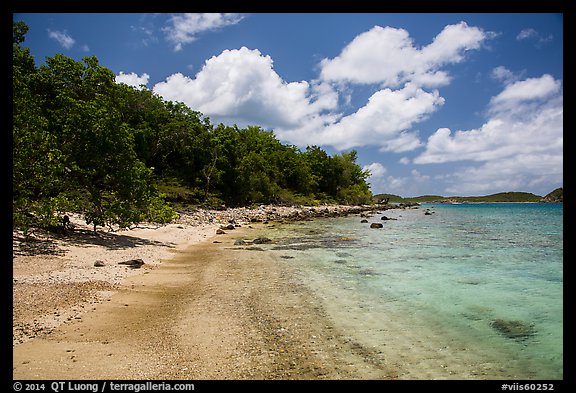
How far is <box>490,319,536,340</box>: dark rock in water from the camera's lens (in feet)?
23.8

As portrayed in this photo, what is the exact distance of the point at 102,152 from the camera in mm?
17594

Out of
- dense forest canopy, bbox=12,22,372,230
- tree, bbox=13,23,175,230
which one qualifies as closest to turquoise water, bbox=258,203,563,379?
tree, bbox=13,23,175,230

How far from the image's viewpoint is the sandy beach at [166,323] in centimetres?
527

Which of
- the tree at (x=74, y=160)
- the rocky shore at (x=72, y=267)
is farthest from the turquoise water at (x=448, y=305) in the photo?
the tree at (x=74, y=160)

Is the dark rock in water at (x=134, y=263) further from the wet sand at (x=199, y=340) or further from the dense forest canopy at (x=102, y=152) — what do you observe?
the dense forest canopy at (x=102, y=152)

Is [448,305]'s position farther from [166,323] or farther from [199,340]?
[166,323]

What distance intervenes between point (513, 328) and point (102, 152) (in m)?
18.1

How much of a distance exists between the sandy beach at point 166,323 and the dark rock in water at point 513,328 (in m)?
3.48

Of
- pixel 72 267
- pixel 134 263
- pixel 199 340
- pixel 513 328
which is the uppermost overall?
pixel 72 267

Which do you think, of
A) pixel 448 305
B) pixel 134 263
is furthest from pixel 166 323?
pixel 448 305

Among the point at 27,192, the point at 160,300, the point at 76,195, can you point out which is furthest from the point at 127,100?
the point at 160,300

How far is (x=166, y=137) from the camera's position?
1817 inches
